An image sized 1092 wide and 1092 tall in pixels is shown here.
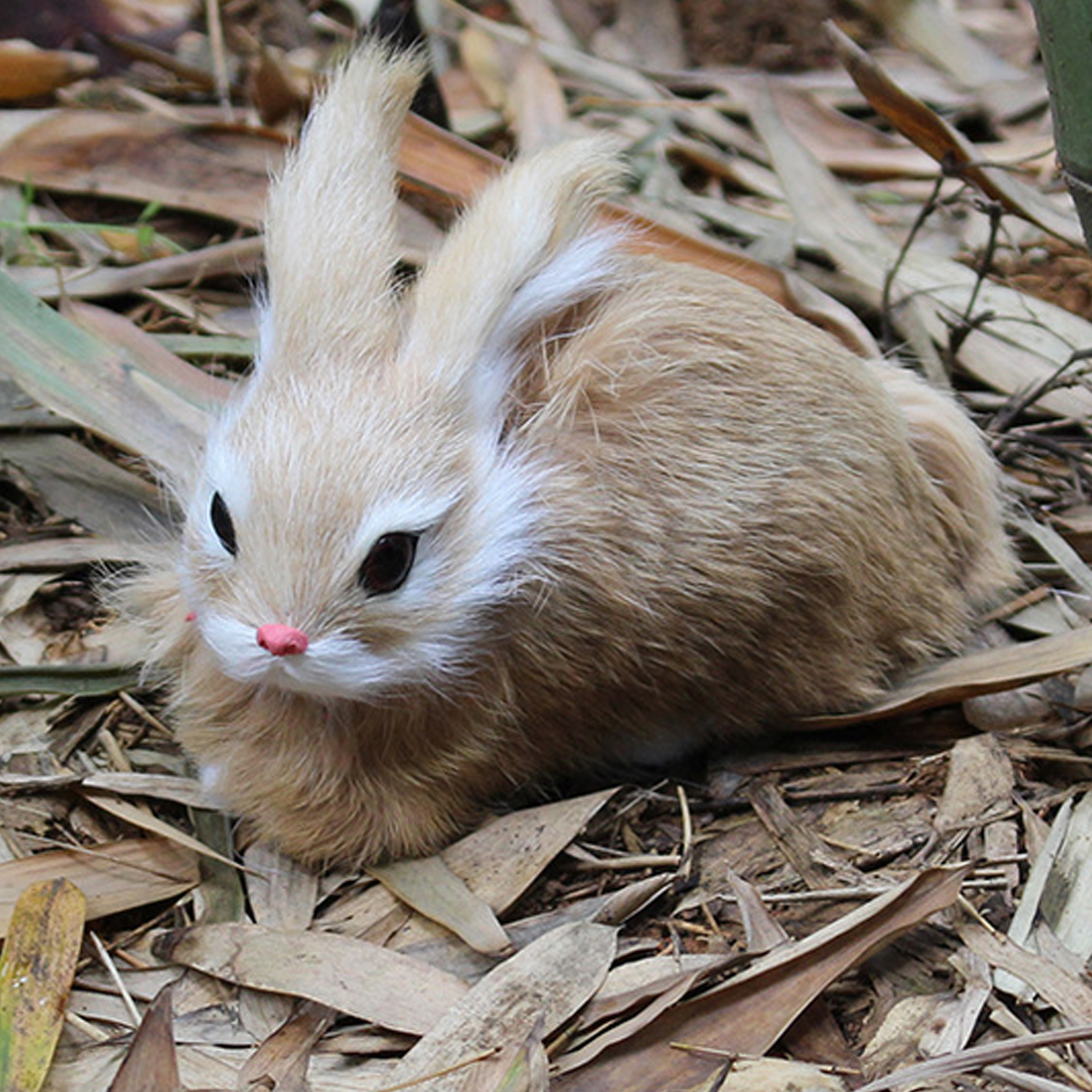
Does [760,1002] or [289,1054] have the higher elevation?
[760,1002]

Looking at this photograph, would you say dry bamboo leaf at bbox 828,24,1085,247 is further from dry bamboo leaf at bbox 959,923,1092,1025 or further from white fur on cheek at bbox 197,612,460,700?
Answer: dry bamboo leaf at bbox 959,923,1092,1025

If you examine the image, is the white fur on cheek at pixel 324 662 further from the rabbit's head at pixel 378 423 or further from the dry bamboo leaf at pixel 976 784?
the dry bamboo leaf at pixel 976 784

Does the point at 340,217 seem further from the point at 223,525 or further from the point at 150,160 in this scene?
the point at 150,160

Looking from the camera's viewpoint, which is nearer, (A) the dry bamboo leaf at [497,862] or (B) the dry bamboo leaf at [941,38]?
(A) the dry bamboo leaf at [497,862]

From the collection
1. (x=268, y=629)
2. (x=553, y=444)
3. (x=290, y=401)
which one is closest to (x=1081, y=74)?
(x=553, y=444)

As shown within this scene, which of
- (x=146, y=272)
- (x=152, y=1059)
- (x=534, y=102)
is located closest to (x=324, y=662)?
(x=152, y=1059)

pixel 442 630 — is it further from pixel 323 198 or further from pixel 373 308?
pixel 323 198

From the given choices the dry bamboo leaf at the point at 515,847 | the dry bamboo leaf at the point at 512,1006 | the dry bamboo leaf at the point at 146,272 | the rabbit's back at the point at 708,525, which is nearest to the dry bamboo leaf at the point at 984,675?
the rabbit's back at the point at 708,525
